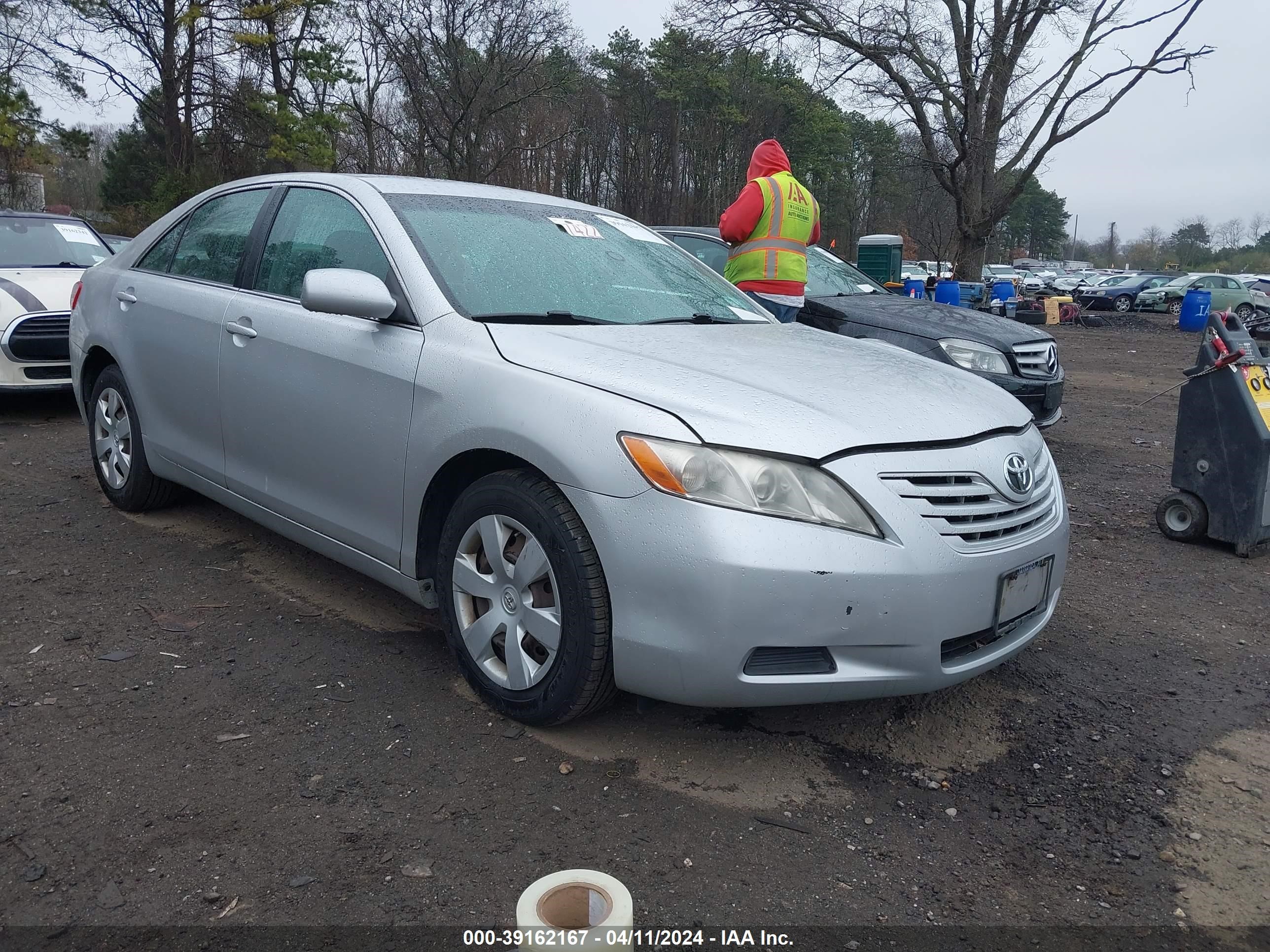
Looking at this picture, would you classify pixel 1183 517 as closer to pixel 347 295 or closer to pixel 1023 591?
pixel 1023 591

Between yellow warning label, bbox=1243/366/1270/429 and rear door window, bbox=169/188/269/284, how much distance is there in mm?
4677

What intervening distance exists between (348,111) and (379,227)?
28705mm

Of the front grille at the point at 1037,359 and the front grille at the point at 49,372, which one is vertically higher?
the front grille at the point at 1037,359

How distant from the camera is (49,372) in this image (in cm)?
721

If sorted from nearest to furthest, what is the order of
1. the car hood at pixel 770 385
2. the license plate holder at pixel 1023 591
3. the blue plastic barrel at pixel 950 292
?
the car hood at pixel 770 385
the license plate holder at pixel 1023 591
the blue plastic barrel at pixel 950 292

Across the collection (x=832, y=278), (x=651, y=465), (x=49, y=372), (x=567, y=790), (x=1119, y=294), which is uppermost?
(x=1119, y=294)

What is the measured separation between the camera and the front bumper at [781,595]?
2.39 metres

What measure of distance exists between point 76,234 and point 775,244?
619cm

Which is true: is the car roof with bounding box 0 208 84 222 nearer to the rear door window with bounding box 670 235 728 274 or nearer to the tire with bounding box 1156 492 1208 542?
the rear door window with bounding box 670 235 728 274

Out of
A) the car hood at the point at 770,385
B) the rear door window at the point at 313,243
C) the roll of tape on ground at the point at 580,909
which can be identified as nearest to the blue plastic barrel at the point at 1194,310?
the car hood at the point at 770,385

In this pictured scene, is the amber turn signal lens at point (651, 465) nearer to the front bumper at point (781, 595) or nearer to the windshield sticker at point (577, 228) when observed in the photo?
the front bumper at point (781, 595)

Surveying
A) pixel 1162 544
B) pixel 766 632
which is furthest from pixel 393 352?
pixel 1162 544

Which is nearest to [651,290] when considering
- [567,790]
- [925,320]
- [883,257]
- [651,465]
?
[651,465]

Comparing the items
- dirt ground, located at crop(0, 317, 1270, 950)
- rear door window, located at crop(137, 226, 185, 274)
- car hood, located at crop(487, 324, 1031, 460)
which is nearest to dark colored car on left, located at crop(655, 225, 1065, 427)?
dirt ground, located at crop(0, 317, 1270, 950)
